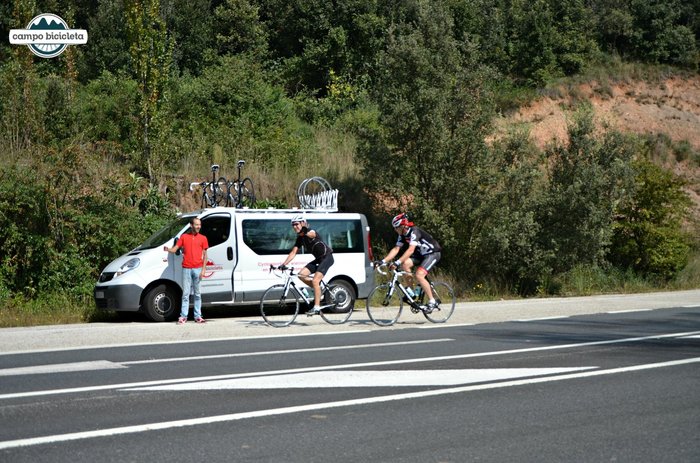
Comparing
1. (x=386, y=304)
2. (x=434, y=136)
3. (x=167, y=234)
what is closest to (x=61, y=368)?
(x=386, y=304)

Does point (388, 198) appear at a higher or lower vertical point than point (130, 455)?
higher

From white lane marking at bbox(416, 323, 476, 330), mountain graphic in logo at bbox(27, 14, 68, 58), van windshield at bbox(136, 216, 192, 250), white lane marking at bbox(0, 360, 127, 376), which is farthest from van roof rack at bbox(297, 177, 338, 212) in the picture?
white lane marking at bbox(0, 360, 127, 376)

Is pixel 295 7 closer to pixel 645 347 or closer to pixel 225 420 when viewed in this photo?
pixel 645 347

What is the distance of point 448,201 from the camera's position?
26.4m

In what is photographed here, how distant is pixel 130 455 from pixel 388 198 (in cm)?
2136

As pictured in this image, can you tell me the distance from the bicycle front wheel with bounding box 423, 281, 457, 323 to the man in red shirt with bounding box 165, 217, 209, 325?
4308 millimetres

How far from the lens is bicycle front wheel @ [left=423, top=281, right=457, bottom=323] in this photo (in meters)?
16.3

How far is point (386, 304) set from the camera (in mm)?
16281

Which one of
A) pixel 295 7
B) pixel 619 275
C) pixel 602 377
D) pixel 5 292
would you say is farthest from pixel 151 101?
pixel 295 7

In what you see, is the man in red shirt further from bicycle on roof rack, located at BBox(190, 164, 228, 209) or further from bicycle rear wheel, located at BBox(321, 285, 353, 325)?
bicycle on roof rack, located at BBox(190, 164, 228, 209)

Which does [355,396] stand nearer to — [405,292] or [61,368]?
[61,368]

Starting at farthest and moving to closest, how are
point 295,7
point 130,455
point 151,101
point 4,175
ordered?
point 295,7 → point 151,101 → point 4,175 → point 130,455

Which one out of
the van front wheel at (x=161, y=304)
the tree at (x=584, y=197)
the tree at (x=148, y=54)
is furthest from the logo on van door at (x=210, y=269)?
the tree at (x=584, y=197)

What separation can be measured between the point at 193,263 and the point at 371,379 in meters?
7.76
